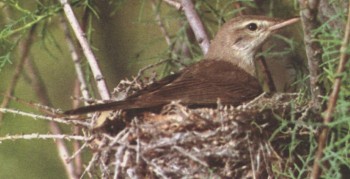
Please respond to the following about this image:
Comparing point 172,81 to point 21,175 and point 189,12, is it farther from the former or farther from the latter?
point 21,175

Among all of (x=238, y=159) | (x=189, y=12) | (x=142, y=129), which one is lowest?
(x=238, y=159)

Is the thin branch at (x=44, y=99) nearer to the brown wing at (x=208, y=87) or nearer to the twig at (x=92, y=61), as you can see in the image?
the twig at (x=92, y=61)

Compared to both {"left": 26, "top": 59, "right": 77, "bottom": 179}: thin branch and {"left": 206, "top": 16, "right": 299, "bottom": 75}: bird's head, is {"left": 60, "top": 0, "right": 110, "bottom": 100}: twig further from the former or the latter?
{"left": 206, "top": 16, "right": 299, "bottom": 75}: bird's head

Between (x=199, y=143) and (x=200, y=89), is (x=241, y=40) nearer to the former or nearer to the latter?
(x=200, y=89)

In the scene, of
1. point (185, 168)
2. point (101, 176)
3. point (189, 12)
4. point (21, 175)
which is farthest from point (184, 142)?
point (21, 175)

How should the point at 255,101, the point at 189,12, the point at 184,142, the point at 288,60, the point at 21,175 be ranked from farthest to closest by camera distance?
the point at 21,175 < the point at 288,60 < the point at 189,12 < the point at 255,101 < the point at 184,142

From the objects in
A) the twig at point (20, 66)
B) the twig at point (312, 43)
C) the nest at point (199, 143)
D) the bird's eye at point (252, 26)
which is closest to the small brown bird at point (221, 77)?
the bird's eye at point (252, 26)

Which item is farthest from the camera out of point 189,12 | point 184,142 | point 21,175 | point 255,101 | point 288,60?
point 21,175
